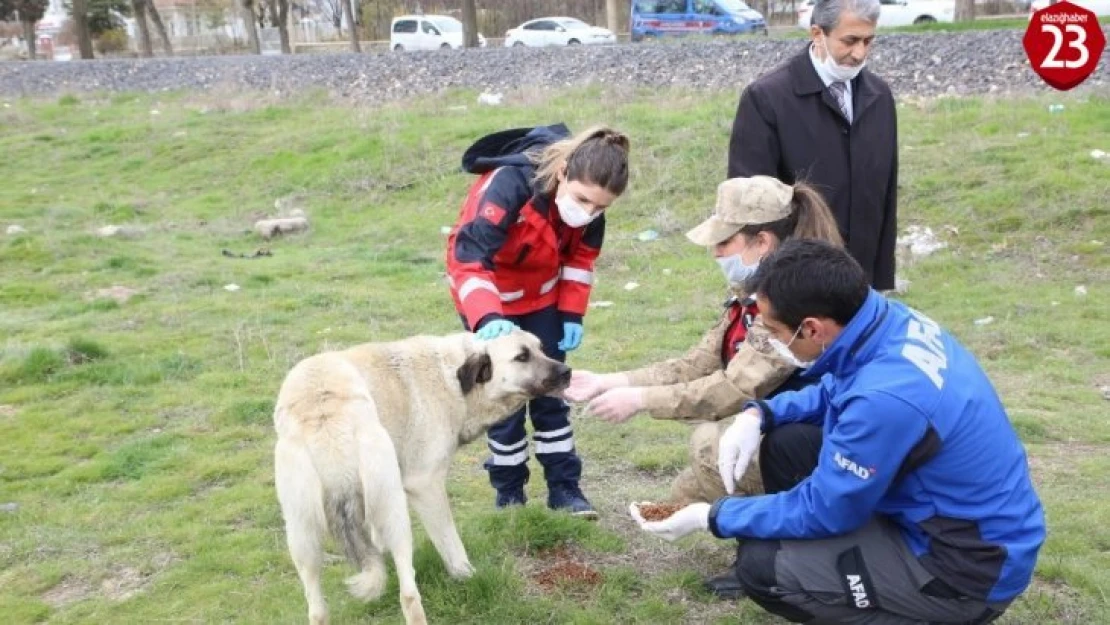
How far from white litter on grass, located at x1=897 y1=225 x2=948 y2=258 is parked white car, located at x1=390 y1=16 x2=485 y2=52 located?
98.9 feet

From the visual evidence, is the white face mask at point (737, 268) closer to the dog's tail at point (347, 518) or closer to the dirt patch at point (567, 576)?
the dirt patch at point (567, 576)

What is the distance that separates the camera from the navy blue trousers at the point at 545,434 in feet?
18.3

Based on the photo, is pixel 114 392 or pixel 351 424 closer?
pixel 351 424

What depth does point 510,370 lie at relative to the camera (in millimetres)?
5047

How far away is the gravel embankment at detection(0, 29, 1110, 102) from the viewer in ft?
52.4

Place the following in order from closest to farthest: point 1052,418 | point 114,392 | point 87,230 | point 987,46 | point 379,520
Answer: point 379,520 → point 1052,418 → point 114,392 → point 87,230 → point 987,46

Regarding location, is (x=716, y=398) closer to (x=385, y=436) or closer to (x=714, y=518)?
(x=714, y=518)

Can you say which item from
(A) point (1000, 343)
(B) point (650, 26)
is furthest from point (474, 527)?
(B) point (650, 26)

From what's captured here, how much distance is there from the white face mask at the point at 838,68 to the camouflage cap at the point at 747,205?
2.97ft

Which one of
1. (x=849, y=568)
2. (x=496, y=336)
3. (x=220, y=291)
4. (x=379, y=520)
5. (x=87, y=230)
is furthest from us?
(x=87, y=230)

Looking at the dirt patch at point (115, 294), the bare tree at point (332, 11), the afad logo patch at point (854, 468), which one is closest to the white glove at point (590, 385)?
the afad logo patch at point (854, 468)

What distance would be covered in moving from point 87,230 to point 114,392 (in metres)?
7.37

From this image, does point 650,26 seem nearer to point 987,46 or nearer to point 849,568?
point 987,46

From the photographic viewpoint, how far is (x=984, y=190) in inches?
458
